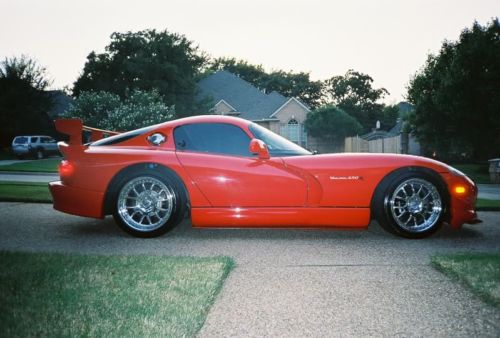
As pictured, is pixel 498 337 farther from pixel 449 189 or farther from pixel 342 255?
pixel 449 189

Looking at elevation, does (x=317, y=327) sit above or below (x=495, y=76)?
below

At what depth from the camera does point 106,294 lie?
2.54 m

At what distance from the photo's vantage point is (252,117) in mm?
41375

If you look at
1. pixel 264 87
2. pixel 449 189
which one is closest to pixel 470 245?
pixel 449 189

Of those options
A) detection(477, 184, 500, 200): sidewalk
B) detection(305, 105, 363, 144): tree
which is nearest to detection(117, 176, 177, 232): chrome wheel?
detection(477, 184, 500, 200): sidewalk

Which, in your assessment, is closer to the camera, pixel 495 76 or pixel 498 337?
pixel 498 337

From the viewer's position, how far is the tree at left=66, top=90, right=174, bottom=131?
2745cm

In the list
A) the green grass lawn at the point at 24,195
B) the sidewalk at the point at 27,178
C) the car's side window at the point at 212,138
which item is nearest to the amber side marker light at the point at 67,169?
the car's side window at the point at 212,138

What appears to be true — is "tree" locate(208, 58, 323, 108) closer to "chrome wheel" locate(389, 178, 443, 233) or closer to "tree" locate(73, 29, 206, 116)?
"tree" locate(73, 29, 206, 116)

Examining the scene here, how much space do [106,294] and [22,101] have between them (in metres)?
37.7

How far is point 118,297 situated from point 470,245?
328 centimetres

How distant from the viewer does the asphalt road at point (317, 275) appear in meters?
2.21

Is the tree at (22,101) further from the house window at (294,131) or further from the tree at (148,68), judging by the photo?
the house window at (294,131)

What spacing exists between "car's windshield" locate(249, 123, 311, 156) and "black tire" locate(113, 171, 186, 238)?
3.28ft
